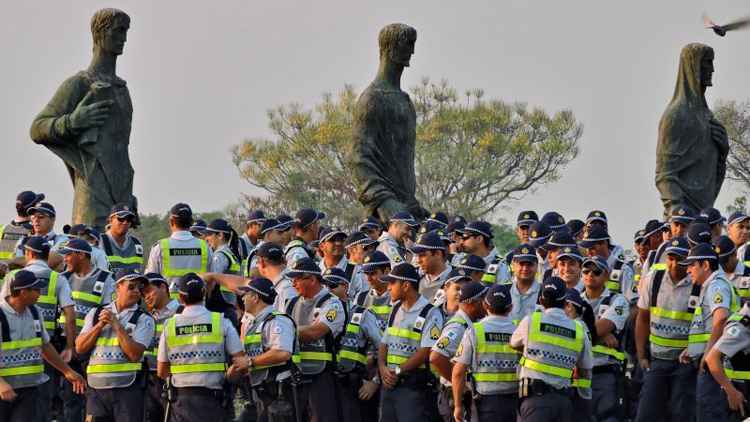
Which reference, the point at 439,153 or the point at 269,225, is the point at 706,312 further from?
the point at 439,153

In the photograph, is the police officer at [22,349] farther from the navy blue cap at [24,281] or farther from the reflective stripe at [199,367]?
the reflective stripe at [199,367]

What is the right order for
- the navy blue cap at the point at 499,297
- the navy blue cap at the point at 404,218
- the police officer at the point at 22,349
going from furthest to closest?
the navy blue cap at the point at 404,218 → the police officer at the point at 22,349 → the navy blue cap at the point at 499,297

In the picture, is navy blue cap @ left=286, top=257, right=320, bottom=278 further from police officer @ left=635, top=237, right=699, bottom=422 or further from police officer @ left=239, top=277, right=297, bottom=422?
police officer @ left=635, top=237, right=699, bottom=422

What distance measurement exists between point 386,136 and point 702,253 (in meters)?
6.86

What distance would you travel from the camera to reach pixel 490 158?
64562 millimetres

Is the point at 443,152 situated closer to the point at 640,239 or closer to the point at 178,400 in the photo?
the point at 640,239

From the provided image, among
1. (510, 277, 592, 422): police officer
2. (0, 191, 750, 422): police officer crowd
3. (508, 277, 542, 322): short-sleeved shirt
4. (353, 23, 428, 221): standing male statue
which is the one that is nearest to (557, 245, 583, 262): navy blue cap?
(0, 191, 750, 422): police officer crowd

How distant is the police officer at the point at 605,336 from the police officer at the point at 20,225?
21.1ft

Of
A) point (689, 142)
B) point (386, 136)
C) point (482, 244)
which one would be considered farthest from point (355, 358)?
point (689, 142)

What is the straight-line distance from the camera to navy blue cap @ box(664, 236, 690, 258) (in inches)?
711

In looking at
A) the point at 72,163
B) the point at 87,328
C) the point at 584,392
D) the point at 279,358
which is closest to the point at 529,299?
the point at 584,392

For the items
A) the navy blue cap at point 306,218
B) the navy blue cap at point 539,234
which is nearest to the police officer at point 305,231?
the navy blue cap at point 306,218

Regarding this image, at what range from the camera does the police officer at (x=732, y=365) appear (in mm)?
16609

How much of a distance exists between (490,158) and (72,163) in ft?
139
